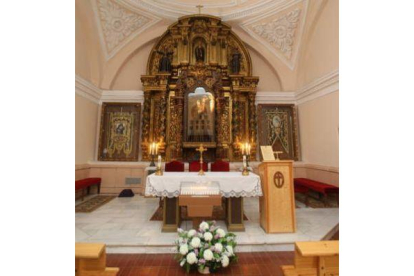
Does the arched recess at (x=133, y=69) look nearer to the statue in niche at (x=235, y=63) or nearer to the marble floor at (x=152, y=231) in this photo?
the statue in niche at (x=235, y=63)

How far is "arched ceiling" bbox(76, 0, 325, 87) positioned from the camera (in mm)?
7699

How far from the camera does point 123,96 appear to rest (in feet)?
28.3

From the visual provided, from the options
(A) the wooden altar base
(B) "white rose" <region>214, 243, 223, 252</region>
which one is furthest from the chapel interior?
(B) "white rose" <region>214, 243, 223, 252</region>

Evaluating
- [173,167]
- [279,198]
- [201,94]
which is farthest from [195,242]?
[201,94]

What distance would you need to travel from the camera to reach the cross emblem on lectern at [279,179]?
157 inches

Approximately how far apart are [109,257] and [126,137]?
5.59m

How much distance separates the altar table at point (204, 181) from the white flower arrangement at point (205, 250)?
990 mm

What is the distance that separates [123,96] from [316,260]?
8.38m

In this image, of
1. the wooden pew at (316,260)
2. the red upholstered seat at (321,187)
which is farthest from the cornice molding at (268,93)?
the wooden pew at (316,260)

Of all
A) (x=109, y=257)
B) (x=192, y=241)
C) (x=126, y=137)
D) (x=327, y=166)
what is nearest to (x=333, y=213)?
(x=327, y=166)

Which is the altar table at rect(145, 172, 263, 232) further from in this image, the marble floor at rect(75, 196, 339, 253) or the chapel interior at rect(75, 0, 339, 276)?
the chapel interior at rect(75, 0, 339, 276)

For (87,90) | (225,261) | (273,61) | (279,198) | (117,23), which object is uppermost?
(117,23)

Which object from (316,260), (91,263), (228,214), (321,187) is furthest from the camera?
(321,187)

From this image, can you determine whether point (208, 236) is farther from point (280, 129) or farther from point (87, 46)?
point (87, 46)
